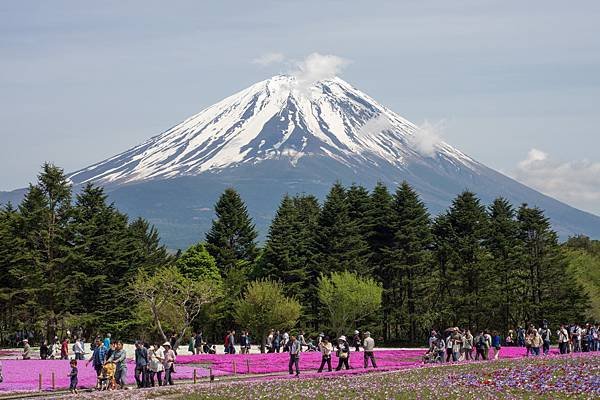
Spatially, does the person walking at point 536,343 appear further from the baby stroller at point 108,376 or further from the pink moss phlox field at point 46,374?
the baby stroller at point 108,376

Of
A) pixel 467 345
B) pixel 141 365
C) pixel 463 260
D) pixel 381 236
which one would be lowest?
pixel 141 365

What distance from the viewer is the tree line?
2950 inches

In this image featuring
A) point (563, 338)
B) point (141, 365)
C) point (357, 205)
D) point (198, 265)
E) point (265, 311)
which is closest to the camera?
point (141, 365)

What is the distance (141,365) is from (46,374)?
9781mm

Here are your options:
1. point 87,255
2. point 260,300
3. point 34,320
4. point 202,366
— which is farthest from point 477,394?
point 87,255

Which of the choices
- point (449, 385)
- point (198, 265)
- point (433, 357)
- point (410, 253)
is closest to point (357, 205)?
point (410, 253)

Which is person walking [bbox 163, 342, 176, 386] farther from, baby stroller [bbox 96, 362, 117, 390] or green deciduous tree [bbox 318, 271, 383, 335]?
green deciduous tree [bbox 318, 271, 383, 335]

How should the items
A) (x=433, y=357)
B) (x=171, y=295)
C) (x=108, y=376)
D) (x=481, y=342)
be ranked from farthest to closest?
(x=171, y=295)
(x=433, y=357)
(x=481, y=342)
(x=108, y=376)

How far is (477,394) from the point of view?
25.7 m

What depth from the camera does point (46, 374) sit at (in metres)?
43.4

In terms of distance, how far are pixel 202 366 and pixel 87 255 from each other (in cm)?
3677

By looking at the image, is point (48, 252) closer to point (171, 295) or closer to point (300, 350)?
point (171, 295)

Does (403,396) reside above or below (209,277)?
below

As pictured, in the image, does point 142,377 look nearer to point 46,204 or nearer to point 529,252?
point 46,204
